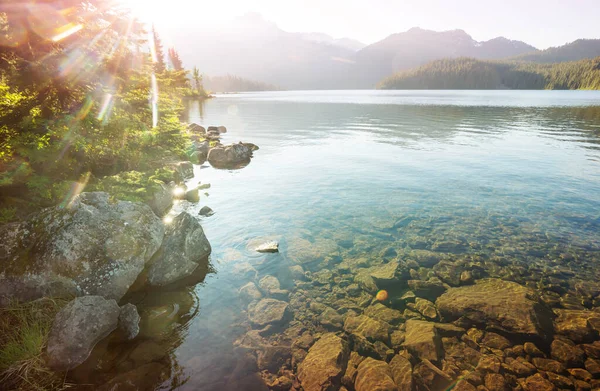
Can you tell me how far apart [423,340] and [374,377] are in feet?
6.42

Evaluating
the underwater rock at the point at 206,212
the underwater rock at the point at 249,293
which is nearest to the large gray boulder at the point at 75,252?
the underwater rock at the point at 249,293

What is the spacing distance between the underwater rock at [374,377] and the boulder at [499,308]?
3160mm

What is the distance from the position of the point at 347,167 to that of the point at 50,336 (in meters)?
25.1

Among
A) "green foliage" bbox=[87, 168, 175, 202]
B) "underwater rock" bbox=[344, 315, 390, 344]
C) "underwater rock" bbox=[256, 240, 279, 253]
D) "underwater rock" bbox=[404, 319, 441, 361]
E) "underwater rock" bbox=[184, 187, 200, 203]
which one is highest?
"green foliage" bbox=[87, 168, 175, 202]

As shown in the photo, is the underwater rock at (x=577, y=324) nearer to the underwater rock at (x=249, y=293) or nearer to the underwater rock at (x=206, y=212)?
the underwater rock at (x=249, y=293)

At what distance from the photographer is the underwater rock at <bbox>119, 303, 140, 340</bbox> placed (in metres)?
8.56

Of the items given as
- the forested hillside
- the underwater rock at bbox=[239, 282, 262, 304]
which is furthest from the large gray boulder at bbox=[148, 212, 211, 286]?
the forested hillside

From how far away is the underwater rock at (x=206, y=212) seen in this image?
1797 cm

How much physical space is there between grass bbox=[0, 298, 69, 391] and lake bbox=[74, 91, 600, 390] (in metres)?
0.72

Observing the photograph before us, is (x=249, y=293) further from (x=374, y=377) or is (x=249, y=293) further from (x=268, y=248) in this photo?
(x=374, y=377)

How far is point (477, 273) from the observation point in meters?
11.5

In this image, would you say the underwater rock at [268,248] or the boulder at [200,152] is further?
the boulder at [200,152]

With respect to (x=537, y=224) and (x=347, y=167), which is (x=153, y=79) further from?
(x=537, y=224)

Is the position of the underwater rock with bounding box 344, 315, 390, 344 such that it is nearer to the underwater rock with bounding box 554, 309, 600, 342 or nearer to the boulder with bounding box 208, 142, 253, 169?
the underwater rock with bounding box 554, 309, 600, 342
